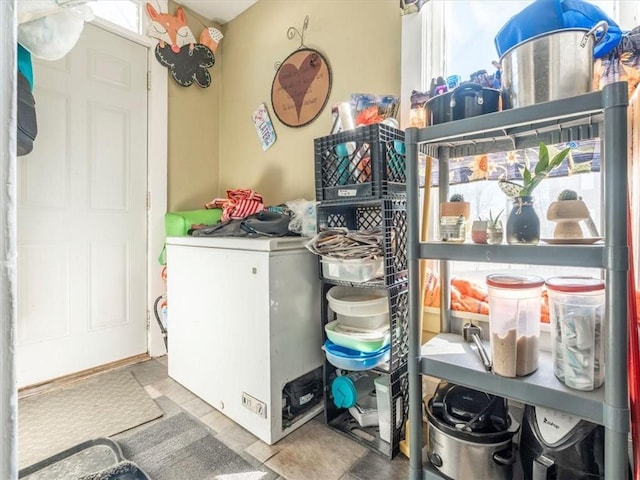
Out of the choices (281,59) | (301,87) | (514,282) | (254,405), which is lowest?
(254,405)

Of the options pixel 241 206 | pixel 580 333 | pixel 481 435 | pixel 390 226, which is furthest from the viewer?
pixel 241 206

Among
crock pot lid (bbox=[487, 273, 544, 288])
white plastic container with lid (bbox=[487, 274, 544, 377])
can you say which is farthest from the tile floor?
crock pot lid (bbox=[487, 273, 544, 288])

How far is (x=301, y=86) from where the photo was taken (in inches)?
77.9

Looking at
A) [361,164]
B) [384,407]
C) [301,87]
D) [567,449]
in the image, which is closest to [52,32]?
[361,164]

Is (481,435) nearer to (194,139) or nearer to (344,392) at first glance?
(344,392)

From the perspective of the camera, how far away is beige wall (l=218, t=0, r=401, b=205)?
5.35 ft

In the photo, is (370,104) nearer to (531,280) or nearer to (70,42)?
(531,280)

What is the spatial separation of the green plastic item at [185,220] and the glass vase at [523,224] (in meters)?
1.72

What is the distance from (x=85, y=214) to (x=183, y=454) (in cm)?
152

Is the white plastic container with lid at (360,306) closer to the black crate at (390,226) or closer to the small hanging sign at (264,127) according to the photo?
the black crate at (390,226)

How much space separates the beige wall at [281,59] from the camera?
1.63 metres

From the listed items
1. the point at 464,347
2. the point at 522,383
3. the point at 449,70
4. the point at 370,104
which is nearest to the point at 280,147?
the point at 370,104

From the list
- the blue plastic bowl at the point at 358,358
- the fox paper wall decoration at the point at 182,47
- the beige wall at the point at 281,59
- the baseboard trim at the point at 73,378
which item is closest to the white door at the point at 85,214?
the baseboard trim at the point at 73,378

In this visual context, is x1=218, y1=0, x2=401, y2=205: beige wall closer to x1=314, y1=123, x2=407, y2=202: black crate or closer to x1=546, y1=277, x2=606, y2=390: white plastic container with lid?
x1=314, y1=123, x2=407, y2=202: black crate
